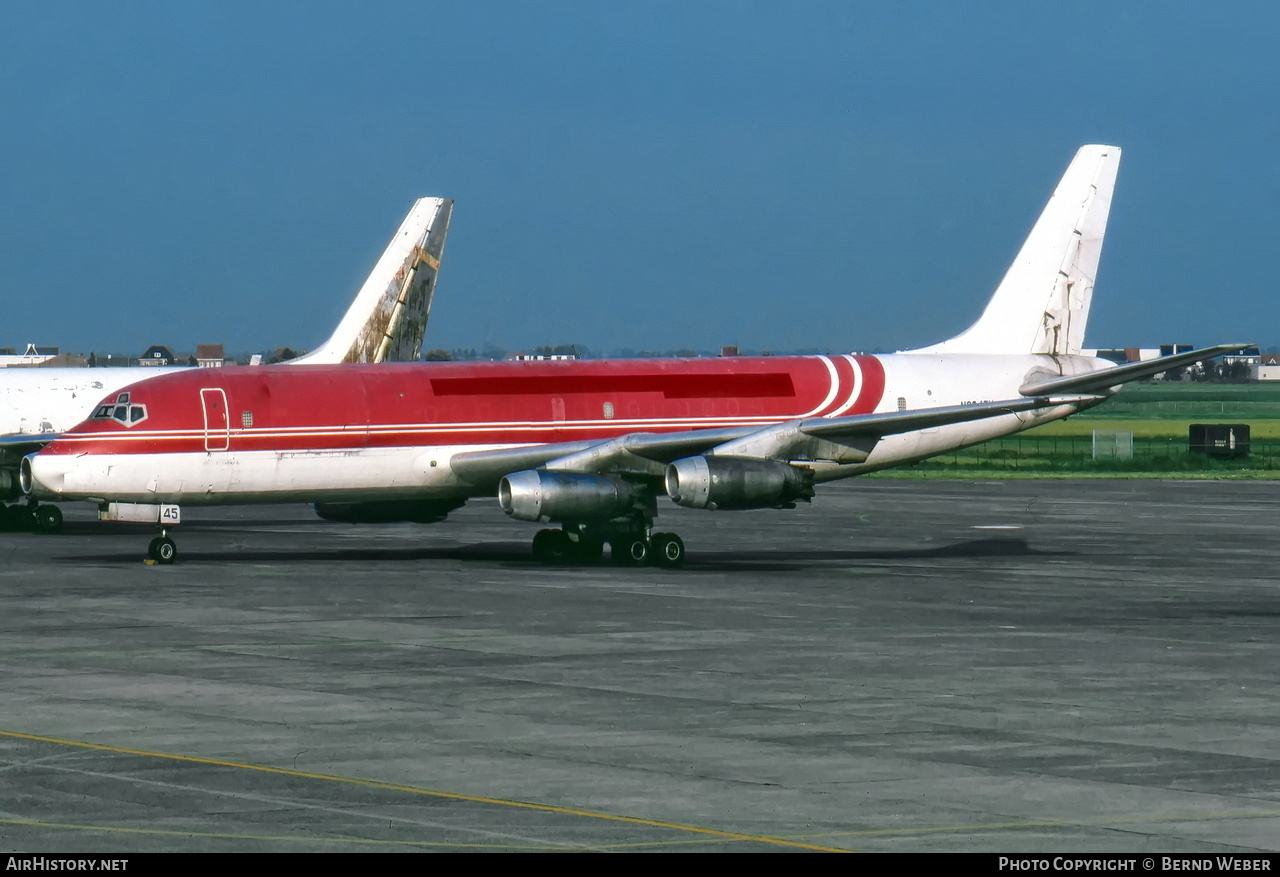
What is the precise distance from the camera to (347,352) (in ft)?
181

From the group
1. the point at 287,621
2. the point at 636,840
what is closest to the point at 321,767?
the point at 636,840

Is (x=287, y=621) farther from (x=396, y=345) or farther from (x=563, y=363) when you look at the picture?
(x=396, y=345)

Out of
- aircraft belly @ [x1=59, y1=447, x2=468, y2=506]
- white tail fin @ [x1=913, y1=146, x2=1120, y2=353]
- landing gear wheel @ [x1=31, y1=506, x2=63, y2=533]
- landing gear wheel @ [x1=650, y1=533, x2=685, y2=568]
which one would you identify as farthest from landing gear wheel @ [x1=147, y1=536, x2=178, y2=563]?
white tail fin @ [x1=913, y1=146, x2=1120, y2=353]

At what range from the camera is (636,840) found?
44.3ft

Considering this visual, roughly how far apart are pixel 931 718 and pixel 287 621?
12.3m

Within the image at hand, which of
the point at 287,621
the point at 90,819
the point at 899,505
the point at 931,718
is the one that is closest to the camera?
the point at 90,819

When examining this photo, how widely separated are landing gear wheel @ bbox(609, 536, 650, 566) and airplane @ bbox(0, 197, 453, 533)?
13766mm

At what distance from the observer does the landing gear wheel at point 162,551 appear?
38531 mm

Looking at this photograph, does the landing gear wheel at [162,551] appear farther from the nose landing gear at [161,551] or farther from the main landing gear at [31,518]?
the main landing gear at [31,518]

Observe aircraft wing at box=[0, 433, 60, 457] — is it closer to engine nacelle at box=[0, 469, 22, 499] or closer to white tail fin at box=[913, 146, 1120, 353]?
engine nacelle at box=[0, 469, 22, 499]

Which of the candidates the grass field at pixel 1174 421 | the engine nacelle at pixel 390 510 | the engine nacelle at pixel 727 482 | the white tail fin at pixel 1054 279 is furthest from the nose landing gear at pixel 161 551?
the grass field at pixel 1174 421

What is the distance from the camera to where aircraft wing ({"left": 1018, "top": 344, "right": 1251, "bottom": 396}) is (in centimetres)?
3869

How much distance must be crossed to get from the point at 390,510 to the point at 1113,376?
54.2ft
